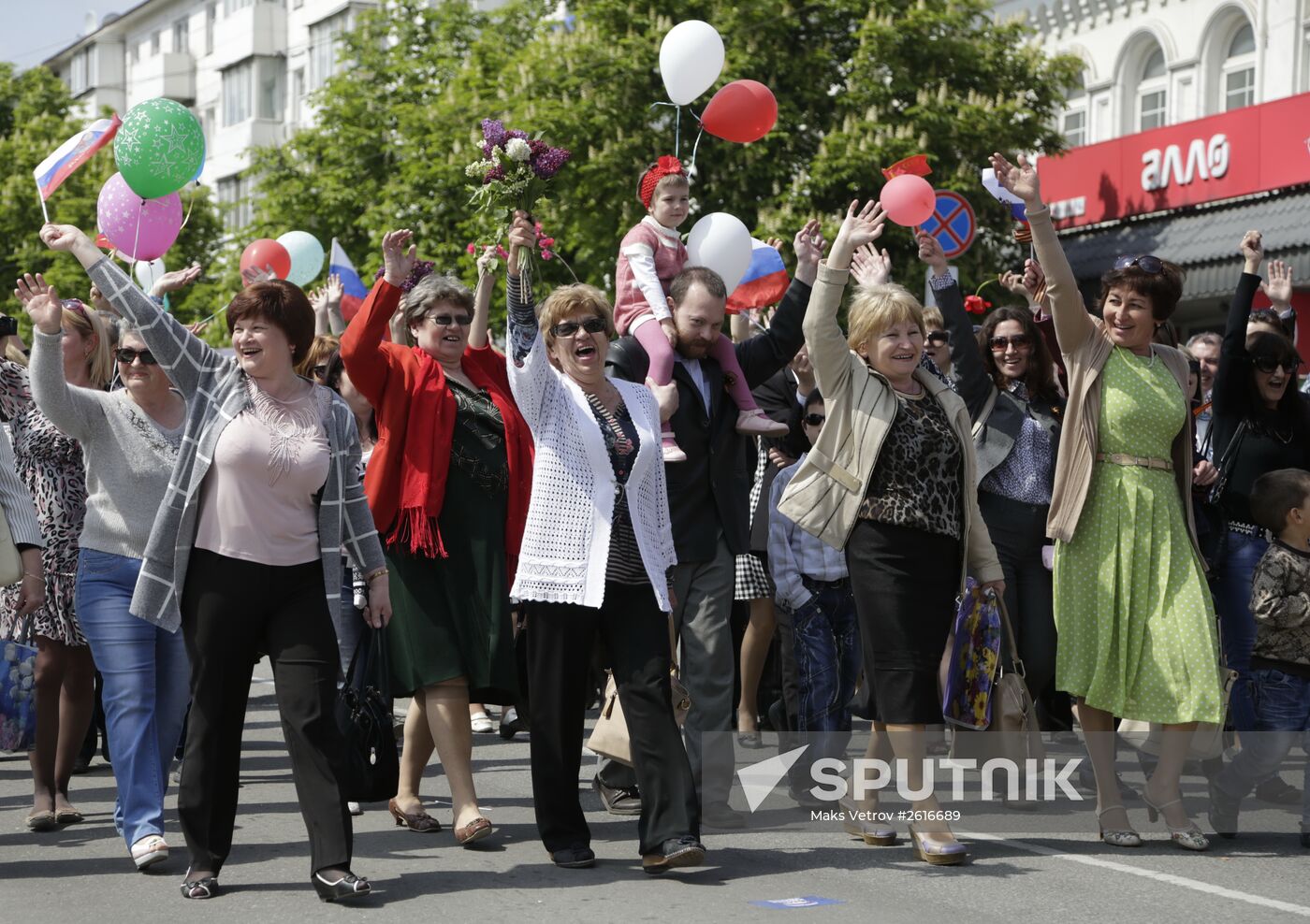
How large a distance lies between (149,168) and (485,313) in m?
2.44

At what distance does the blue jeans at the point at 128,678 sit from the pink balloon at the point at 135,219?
3.27 meters

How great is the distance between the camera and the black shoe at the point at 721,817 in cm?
755

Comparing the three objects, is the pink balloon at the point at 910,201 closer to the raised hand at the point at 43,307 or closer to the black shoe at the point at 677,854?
the black shoe at the point at 677,854

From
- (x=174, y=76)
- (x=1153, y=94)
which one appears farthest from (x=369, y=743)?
(x=174, y=76)

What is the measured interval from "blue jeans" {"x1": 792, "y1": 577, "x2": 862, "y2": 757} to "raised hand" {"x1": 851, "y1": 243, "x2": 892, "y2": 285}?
6.28 feet

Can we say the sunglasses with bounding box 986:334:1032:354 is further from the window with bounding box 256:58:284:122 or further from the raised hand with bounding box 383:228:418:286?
the window with bounding box 256:58:284:122

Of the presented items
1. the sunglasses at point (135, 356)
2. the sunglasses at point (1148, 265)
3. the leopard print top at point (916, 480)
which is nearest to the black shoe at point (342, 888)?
the sunglasses at point (135, 356)

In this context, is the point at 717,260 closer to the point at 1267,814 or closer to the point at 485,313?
the point at 485,313

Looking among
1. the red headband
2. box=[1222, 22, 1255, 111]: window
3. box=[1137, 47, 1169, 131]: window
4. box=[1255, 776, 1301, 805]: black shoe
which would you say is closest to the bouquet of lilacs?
the red headband

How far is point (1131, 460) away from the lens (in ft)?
24.0

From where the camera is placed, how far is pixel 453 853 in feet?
23.0

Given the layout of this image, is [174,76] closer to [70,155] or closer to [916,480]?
[70,155]

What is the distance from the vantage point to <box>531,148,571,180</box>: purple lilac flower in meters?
6.72

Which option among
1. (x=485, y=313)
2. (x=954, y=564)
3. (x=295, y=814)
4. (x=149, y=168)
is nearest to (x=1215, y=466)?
(x=954, y=564)
